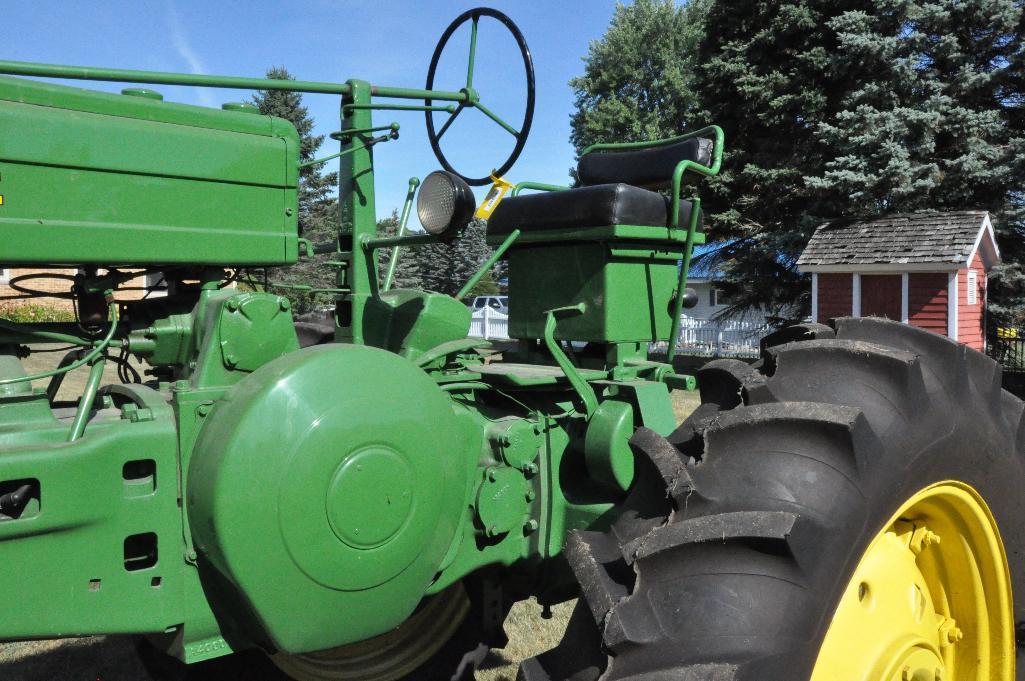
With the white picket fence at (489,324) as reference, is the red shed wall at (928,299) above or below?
above

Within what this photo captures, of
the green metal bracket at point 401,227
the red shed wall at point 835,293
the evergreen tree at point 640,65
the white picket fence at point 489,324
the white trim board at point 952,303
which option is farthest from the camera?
the evergreen tree at point 640,65

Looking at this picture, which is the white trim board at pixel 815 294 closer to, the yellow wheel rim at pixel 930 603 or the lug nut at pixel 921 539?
the yellow wheel rim at pixel 930 603

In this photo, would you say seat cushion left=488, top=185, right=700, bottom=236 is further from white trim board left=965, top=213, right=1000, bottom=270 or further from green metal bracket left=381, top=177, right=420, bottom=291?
white trim board left=965, top=213, right=1000, bottom=270

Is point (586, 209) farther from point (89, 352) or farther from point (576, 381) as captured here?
point (89, 352)

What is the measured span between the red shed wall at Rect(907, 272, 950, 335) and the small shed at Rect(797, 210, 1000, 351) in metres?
0.02

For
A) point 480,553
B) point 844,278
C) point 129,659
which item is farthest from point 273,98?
point 480,553

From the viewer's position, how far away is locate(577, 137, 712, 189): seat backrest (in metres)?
3.44

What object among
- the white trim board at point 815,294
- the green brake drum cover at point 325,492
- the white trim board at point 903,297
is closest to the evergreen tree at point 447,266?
the white trim board at point 815,294

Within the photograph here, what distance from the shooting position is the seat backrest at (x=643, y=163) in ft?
11.3

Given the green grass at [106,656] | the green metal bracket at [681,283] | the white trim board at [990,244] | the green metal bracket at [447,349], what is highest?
the white trim board at [990,244]

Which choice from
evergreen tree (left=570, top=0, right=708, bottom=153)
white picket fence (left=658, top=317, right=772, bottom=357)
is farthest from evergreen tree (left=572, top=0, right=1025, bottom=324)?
evergreen tree (left=570, top=0, right=708, bottom=153)

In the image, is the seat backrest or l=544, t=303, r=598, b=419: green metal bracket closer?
l=544, t=303, r=598, b=419: green metal bracket

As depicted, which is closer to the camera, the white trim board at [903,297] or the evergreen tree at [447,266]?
the white trim board at [903,297]

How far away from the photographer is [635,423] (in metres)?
2.48
